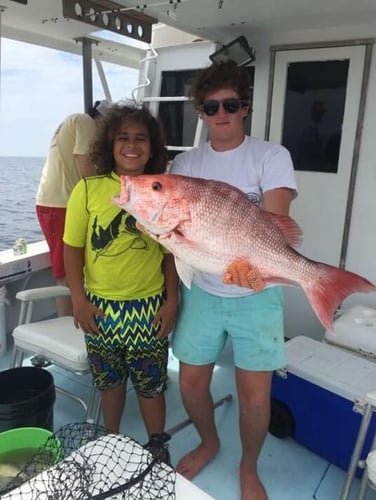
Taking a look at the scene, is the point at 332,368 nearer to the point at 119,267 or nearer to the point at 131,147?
the point at 119,267

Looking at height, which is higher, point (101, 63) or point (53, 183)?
point (101, 63)

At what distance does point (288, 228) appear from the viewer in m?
1.46

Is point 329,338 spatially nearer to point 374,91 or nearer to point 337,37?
point 374,91

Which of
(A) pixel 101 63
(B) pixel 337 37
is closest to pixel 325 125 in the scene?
(B) pixel 337 37

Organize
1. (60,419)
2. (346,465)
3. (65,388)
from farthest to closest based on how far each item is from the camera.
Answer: (65,388)
(60,419)
(346,465)

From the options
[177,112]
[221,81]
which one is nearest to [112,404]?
[221,81]

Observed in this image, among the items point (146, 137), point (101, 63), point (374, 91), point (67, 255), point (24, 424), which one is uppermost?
point (101, 63)

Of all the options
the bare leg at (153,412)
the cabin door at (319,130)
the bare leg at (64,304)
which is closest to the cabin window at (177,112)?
the cabin door at (319,130)

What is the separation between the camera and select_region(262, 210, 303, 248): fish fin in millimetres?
1448

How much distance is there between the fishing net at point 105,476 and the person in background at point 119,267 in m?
0.51

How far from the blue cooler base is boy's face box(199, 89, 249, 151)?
1.29 metres

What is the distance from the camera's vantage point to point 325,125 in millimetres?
3324

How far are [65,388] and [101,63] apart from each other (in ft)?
9.79

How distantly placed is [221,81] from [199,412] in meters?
1.53
